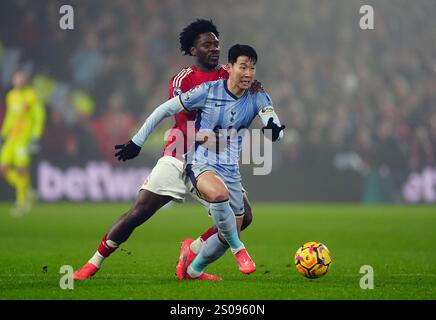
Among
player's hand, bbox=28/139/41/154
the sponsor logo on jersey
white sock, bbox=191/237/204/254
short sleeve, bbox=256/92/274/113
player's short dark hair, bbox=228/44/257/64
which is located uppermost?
player's hand, bbox=28/139/41/154

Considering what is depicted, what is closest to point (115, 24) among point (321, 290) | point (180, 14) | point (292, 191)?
point (180, 14)

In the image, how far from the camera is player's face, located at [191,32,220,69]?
7992mm

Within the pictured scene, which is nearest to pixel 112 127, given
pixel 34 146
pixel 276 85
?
pixel 34 146

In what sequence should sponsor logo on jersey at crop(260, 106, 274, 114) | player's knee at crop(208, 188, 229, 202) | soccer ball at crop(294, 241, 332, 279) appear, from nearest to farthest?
player's knee at crop(208, 188, 229, 202)
soccer ball at crop(294, 241, 332, 279)
sponsor logo on jersey at crop(260, 106, 274, 114)

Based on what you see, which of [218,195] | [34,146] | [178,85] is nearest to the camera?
[218,195]

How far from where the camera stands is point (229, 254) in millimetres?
10852

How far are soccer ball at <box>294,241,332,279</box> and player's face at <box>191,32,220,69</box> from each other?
1794mm

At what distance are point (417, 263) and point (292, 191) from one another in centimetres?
1248

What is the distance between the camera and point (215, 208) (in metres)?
7.37

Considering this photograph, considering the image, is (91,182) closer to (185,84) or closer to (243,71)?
(185,84)

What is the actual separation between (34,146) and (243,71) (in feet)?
46.2

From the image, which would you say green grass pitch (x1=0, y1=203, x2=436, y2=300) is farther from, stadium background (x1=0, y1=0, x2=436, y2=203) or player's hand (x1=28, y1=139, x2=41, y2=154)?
stadium background (x1=0, y1=0, x2=436, y2=203)

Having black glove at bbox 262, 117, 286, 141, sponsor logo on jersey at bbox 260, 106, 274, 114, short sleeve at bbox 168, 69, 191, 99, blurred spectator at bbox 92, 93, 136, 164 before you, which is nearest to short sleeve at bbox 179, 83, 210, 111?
short sleeve at bbox 168, 69, 191, 99

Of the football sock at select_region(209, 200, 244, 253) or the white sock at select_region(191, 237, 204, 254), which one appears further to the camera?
the white sock at select_region(191, 237, 204, 254)
